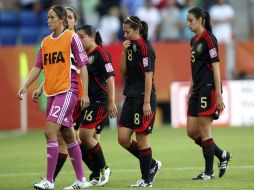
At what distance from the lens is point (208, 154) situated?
11266 millimetres

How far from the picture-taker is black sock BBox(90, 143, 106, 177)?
36.5 ft

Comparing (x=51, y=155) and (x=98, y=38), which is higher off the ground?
(x=98, y=38)

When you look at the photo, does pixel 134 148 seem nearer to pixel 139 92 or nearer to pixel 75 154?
pixel 139 92

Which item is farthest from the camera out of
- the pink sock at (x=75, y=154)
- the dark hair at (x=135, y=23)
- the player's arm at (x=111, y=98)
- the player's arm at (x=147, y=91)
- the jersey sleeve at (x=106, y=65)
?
the jersey sleeve at (x=106, y=65)

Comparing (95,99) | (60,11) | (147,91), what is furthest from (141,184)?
(60,11)

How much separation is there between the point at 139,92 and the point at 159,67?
36.6 ft

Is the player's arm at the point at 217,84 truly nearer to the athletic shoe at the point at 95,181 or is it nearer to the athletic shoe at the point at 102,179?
the athletic shoe at the point at 102,179

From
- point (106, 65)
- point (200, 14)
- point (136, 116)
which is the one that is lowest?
point (136, 116)

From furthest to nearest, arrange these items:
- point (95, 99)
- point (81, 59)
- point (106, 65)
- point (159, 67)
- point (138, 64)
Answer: point (159, 67) < point (95, 99) < point (106, 65) < point (138, 64) < point (81, 59)

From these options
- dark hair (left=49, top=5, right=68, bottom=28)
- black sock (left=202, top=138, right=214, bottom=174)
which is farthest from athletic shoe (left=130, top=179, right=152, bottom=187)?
dark hair (left=49, top=5, right=68, bottom=28)

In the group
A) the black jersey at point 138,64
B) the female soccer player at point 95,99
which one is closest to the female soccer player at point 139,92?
the black jersey at point 138,64

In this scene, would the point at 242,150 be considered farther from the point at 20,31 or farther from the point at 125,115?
the point at 20,31

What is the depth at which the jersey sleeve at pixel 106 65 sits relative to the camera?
10.9 metres

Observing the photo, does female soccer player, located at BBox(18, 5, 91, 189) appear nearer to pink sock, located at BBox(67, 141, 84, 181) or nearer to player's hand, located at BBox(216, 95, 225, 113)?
pink sock, located at BBox(67, 141, 84, 181)
